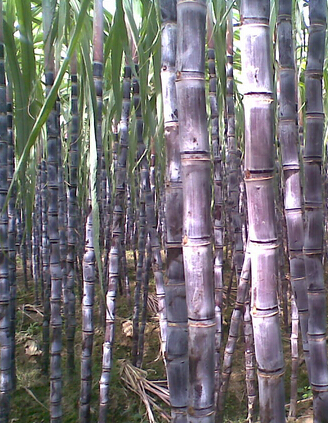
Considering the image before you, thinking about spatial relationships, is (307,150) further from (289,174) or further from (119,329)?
(119,329)

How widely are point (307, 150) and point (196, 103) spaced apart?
0.36 metres

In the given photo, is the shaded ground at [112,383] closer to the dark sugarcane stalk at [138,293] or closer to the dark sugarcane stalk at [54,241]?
the dark sugarcane stalk at [138,293]

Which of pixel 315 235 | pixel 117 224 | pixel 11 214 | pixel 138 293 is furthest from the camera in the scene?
pixel 138 293

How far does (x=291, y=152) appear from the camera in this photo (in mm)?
875

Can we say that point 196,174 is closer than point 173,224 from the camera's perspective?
Yes

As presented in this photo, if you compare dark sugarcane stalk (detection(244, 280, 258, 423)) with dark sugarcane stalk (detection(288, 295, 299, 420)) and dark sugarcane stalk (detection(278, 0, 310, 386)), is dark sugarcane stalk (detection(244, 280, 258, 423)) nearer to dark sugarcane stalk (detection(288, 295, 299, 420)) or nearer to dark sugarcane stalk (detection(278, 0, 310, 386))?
dark sugarcane stalk (detection(288, 295, 299, 420))

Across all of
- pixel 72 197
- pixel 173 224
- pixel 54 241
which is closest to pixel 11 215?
pixel 72 197

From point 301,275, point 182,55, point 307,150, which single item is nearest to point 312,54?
point 307,150

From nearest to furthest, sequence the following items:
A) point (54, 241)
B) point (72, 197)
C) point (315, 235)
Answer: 1. point (315, 235)
2. point (54, 241)
3. point (72, 197)

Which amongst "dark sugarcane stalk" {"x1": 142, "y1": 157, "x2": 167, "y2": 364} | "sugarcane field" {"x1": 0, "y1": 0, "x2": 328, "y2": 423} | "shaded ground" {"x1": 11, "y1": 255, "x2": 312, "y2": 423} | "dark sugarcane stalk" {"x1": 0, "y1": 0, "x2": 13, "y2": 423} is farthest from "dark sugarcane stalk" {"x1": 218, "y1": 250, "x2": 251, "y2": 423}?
"dark sugarcane stalk" {"x1": 0, "y1": 0, "x2": 13, "y2": 423}

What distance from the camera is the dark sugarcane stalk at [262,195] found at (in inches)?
22.0

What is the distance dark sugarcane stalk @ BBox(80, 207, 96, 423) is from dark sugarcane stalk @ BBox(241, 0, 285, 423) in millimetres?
838

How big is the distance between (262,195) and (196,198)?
10cm

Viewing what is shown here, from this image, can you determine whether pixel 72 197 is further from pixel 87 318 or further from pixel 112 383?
pixel 112 383
